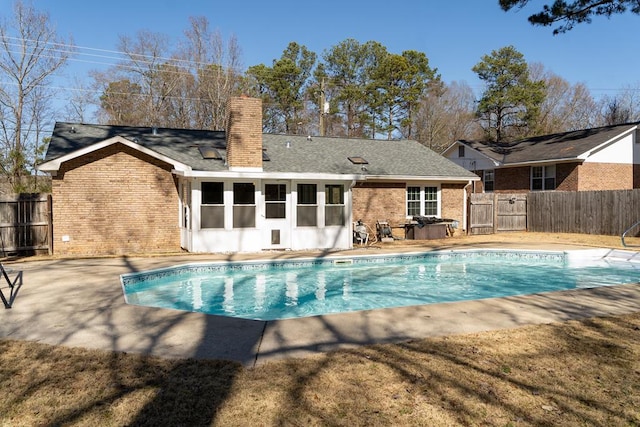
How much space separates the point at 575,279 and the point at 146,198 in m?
13.4

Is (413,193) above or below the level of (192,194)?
above

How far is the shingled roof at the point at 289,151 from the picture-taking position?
1548 centimetres

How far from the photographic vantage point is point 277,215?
15.4 metres

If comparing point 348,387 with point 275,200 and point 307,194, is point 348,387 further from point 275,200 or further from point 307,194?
point 307,194

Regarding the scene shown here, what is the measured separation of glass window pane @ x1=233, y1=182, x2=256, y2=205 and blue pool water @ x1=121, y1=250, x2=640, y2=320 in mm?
2957

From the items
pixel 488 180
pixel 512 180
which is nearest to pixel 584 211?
pixel 512 180

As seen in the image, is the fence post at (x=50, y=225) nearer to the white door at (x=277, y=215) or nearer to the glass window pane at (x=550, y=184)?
the white door at (x=277, y=215)

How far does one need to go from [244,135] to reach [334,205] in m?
4.06

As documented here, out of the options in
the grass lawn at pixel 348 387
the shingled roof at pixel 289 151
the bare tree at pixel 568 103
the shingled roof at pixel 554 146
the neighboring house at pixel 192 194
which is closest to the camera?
the grass lawn at pixel 348 387

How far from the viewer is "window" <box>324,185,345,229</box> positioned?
15922 millimetres

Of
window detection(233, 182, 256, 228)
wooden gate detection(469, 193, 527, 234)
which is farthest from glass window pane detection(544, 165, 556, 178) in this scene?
window detection(233, 182, 256, 228)

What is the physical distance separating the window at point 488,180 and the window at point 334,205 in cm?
1625

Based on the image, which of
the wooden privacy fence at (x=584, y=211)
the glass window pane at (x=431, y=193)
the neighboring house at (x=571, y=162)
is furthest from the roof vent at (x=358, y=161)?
the neighboring house at (x=571, y=162)

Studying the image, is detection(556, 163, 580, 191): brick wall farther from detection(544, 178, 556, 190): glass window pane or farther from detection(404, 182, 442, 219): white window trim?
detection(404, 182, 442, 219): white window trim
